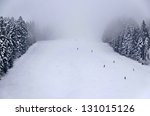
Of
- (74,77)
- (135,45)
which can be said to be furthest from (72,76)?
(135,45)

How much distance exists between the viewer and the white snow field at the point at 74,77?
172ft

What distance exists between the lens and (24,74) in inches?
2462

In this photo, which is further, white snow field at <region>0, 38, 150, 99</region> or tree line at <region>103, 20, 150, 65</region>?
tree line at <region>103, 20, 150, 65</region>

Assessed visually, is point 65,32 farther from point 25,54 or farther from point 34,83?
point 34,83

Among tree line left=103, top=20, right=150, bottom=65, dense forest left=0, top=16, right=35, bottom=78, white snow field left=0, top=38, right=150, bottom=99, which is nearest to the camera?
white snow field left=0, top=38, right=150, bottom=99

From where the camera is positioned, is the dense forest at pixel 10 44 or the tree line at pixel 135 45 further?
the tree line at pixel 135 45

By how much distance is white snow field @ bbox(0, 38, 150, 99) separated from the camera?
5256cm

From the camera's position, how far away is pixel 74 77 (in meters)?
60.3

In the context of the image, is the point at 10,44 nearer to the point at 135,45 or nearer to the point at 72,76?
the point at 72,76

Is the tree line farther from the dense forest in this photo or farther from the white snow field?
the dense forest

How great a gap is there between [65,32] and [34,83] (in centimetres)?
8383

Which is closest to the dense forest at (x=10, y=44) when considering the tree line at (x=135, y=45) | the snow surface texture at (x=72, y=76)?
the snow surface texture at (x=72, y=76)

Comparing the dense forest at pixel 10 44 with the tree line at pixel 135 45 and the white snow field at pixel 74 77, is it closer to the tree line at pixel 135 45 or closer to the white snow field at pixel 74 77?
the white snow field at pixel 74 77

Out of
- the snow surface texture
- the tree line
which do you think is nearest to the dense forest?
the snow surface texture
